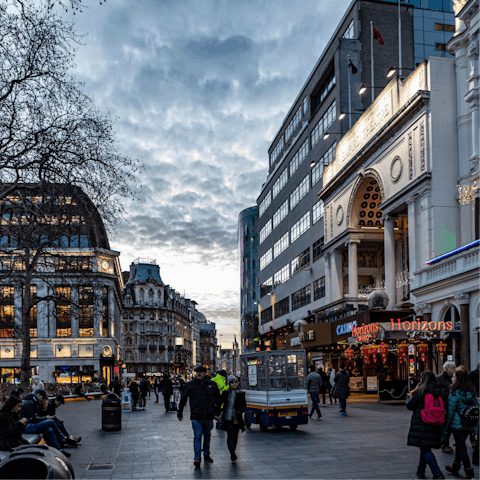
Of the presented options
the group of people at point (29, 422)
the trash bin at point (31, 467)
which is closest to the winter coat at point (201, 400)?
the group of people at point (29, 422)

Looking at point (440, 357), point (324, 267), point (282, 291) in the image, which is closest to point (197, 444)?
point (440, 357)

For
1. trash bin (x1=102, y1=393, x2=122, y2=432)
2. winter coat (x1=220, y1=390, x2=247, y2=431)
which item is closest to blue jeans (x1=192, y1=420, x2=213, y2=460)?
winter coat (x1=220, y1=390, x2=247, y2=431)

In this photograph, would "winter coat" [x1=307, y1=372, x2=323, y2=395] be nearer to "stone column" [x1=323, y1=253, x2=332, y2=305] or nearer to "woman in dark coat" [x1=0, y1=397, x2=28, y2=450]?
"woman in dark coat" [x1=0, y1=397, x2=28, y2=450]

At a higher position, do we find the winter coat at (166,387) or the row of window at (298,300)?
the row of window at (298,300)

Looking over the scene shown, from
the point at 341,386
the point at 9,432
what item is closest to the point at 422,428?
the point at 9,432

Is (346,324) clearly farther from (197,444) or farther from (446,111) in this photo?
(197,444)

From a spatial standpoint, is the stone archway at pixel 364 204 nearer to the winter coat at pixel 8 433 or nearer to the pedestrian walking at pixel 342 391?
the pedestrian walking at pixel 342 391

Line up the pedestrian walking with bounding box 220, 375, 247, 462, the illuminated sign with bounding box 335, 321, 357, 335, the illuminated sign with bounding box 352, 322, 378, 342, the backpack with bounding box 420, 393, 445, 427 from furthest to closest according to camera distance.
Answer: the illuminated sign with bounding box 335, 321, 357, 335 < the illuminated sign with bounding box 352, 322, 378, 342 < the pedestrian walking with bounding box 220, 375, 247, 462 < the backpack with bounding box 420, 393, 445, 427

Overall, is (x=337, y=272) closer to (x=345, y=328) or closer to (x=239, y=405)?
(x=345, y=328)

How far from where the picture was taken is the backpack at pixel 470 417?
9.98 meters

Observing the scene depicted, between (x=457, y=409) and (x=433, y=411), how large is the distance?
82 centimetres

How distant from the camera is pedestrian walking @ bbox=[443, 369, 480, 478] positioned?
9.98 m

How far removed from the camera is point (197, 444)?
39.9ft

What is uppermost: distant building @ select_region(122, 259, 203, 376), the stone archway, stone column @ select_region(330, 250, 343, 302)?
the stone archway
